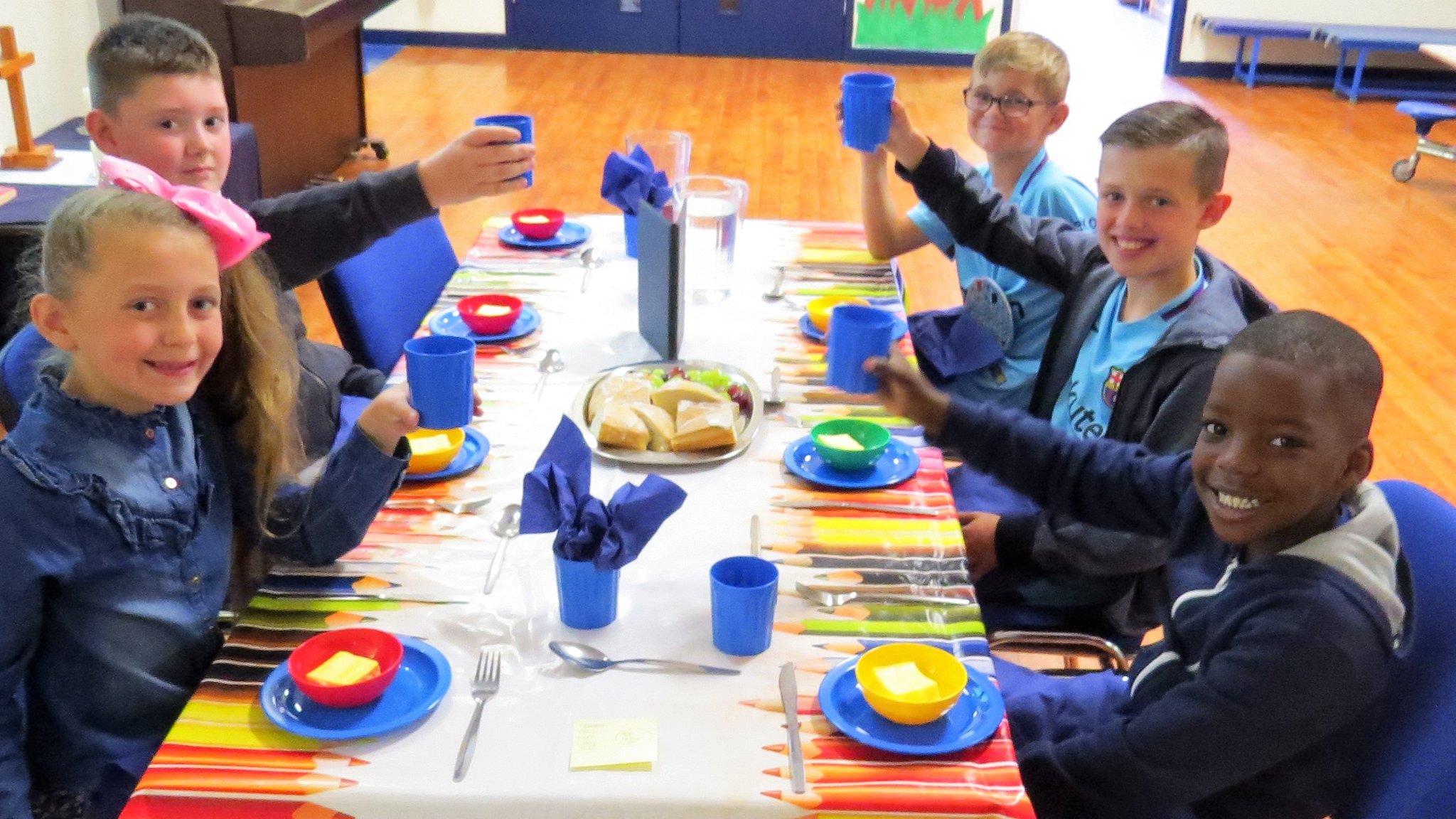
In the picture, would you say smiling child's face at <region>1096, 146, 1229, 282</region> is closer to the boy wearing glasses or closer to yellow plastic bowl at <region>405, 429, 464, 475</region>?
the boy wearing glasses

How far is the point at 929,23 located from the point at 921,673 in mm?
7648

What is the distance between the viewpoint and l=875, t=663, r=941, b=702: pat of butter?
4.07 ft

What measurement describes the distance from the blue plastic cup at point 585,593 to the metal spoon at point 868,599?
0.77 ft

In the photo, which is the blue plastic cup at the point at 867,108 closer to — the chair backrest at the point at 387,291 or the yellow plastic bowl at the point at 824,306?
the yellow plastic bowl at the point at 824,306

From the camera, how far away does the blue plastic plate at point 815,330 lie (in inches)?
86.6

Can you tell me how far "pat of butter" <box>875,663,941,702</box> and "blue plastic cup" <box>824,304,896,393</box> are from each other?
0.60 m

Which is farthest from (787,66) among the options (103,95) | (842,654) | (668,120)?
(842,654)

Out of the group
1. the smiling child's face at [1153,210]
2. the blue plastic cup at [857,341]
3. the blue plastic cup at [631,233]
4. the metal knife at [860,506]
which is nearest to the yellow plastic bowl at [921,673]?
the metal knife at [860,506]

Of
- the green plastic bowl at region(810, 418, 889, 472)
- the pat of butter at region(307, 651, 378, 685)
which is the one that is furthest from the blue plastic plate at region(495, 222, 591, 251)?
the pat of butter at region(307, 651, 378, 685)

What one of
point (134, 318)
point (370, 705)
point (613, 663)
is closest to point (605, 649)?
point (613, 663)

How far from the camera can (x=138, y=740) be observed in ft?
4.68

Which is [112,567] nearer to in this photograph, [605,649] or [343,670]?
[343,670]

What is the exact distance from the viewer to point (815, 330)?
7.27ft

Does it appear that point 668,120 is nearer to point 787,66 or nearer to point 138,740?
point 787,66
